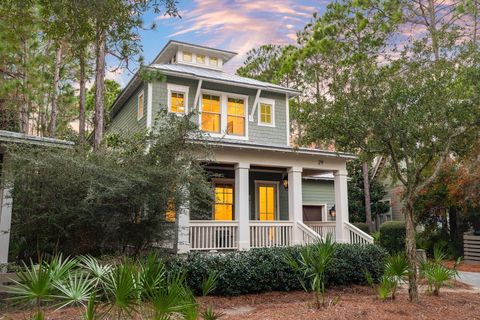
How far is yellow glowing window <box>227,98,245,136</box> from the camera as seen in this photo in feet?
52.5

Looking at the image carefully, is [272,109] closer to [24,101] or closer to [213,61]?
[213,61]

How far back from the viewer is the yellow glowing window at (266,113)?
55.1 ft

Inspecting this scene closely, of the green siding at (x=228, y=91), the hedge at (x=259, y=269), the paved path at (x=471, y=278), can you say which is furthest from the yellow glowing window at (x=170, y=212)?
the paved path at (x=471, y=278)

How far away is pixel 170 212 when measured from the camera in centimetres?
934

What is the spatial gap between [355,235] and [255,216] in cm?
393

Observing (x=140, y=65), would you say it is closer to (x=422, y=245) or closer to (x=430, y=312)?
(x=430, y=312)

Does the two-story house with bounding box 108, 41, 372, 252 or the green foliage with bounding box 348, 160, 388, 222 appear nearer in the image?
the two-story house with bounding box 108, 41, 372, 252

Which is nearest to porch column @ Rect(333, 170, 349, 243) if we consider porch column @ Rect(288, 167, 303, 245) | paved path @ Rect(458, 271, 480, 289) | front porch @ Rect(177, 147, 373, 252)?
front porch @ Rect(177, 147, 373, 252)

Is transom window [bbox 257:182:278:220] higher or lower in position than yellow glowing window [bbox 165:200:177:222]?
higher

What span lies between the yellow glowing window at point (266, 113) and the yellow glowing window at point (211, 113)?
6.07 ft

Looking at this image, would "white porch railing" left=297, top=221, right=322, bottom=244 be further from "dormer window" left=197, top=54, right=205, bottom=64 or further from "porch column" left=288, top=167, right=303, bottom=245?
"dormer window" left=197, top=54, right=205, bottom=64

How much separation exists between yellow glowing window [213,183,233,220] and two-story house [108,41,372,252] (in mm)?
38

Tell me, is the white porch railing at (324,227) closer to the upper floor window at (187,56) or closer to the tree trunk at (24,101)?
the upper floor window at (187,56)

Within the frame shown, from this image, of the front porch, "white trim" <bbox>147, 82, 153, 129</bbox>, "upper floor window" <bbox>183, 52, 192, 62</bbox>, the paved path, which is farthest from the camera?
"upper floor window" <bbox>183, 52, 192, 62</bbox>
